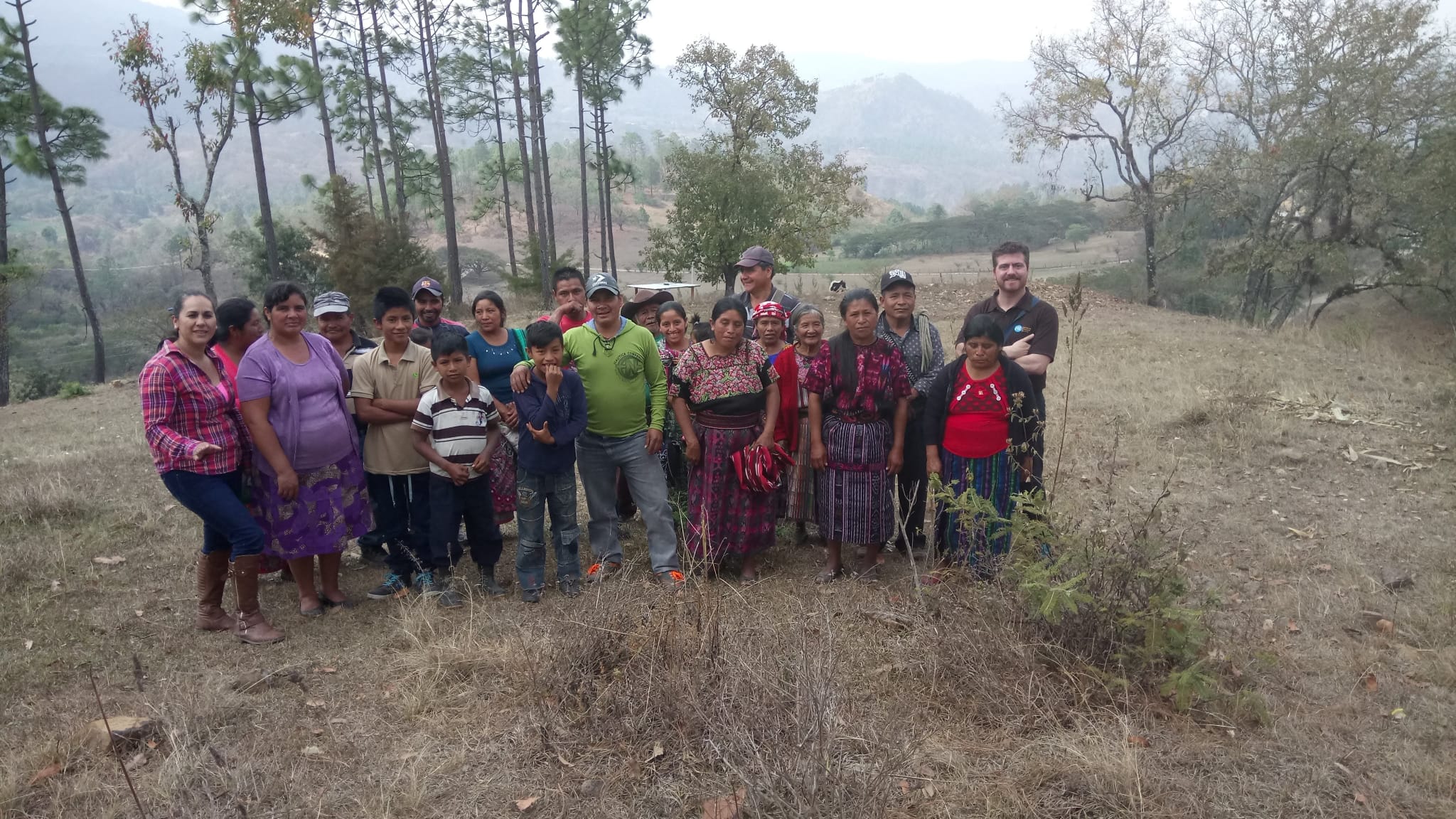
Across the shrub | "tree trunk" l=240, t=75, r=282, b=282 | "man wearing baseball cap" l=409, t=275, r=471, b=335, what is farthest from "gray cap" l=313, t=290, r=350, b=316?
"tree trunk" l=240, t=75, r=282, b=282

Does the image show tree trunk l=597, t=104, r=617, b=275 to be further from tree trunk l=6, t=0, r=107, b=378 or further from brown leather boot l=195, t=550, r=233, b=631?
brown leather boot l=195, t=550, r=233, b=631

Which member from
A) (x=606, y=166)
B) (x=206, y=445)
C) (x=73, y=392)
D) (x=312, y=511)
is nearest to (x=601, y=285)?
(x=312, y=511)

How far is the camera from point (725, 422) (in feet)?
14.0

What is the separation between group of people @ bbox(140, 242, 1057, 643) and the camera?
12.1ft

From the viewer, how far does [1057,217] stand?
54156 mm

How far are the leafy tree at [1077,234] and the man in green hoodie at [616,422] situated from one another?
1953 inches

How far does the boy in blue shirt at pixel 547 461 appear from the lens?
3.94m

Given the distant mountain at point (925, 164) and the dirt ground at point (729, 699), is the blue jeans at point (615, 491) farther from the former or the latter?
the distant mountain at point (925, 164)

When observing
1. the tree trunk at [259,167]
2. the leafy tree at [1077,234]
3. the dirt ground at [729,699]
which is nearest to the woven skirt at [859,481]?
the dirt ground at [729,699]

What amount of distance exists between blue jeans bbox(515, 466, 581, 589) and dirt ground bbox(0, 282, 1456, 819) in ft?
0.58

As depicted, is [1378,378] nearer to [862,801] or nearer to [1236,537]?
[1236,537]

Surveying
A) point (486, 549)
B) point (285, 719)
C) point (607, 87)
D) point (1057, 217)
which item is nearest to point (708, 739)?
point (285, 719)

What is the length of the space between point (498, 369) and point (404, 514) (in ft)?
2.95

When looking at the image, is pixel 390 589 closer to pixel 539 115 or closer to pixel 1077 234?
pixel 539 115
